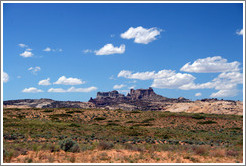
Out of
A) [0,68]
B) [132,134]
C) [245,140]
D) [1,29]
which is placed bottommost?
[132,134]

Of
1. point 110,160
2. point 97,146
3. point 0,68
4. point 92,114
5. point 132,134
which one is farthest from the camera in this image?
point 92,114

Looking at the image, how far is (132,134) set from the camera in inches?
1335

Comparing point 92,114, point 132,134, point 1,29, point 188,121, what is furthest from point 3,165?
point 92,114

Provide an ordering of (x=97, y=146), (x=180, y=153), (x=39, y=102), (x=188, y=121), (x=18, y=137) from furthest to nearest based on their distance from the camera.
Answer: (x=39, y=102) → (x=188, y=121) → (x=18, y=137) → (x=97, y=146) → (x=180, y=153)

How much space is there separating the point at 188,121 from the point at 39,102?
154890mm

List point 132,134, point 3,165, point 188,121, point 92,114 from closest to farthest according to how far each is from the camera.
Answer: point 3,165 → point 132,134 → point 188,121 → point 92,114

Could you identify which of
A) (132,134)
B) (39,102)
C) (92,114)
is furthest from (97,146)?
(39,102)

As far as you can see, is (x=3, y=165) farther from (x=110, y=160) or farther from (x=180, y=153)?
(x=180, y=153)

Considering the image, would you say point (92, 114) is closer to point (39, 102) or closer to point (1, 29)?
point (1, 29)

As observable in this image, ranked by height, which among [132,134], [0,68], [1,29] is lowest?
[132,134]

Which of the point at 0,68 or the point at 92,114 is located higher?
the point at 0,68

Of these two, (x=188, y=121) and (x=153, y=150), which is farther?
(x=188, y=121)

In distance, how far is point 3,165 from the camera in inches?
523

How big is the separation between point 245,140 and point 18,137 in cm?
2381
